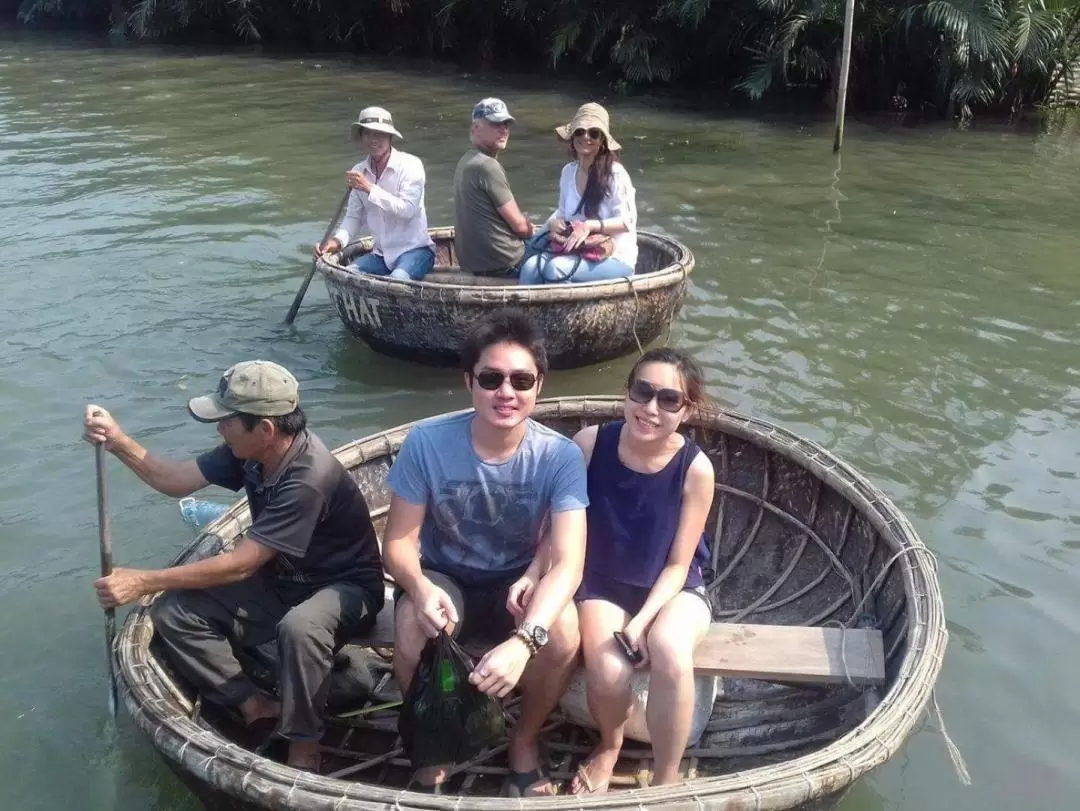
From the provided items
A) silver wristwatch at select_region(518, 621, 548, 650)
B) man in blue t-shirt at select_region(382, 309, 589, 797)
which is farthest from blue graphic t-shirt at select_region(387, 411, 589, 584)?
silver wristwatch at select_region(518, 621, 548, 650)

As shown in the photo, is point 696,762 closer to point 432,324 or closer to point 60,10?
point 432,324

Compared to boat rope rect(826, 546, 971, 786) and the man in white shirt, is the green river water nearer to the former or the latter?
boat rope rect(826, 546, 971, 786)

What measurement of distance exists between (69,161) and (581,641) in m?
10.8

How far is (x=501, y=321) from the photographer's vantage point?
308 centimetres

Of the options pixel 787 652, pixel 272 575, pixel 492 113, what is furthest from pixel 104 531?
pixel 492 113

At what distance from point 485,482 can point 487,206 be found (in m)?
3.48

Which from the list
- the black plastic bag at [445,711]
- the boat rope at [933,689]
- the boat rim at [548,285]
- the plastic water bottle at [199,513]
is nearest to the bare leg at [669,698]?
the black plastic bag at [445,711]

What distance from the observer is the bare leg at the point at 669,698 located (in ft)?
9.66

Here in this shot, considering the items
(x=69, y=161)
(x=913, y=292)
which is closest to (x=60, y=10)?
(x=69, y=161)

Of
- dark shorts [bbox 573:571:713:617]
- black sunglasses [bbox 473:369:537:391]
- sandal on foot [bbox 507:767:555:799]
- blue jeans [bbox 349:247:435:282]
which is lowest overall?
sandal on foot [bbox 507:767:555:799]

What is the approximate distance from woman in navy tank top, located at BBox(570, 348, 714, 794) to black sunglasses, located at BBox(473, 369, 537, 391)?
35 cm

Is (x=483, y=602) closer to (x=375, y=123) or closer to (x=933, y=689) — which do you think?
(x=933, y=689)

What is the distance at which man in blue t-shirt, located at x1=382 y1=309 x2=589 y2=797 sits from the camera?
3045 millimetres

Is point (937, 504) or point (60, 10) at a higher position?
point (60, 10)
